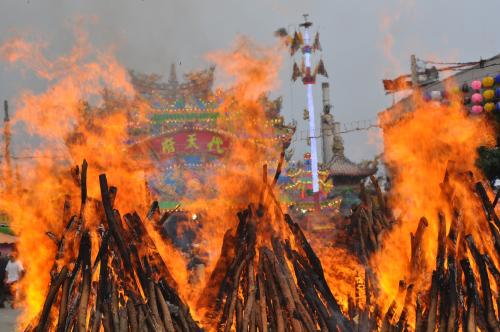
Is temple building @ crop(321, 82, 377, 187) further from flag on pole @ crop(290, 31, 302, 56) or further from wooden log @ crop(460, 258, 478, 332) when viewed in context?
wooden log @ crop(460, 258, 478, 332)

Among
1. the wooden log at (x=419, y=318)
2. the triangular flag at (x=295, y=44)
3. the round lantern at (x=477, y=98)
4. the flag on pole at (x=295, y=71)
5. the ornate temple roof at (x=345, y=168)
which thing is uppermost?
the triangular flag at (x=295, y=44)

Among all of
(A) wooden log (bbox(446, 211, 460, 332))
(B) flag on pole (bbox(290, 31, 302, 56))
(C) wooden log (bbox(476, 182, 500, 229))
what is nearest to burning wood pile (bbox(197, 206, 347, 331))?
(A) wooden log (bbox(446, 211, 460, 332))

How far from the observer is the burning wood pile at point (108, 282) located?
379 centimetres

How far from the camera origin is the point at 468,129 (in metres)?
Answer: 5.14

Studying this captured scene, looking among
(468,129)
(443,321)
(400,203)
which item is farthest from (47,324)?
(468,129)

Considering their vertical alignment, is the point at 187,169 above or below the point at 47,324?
above

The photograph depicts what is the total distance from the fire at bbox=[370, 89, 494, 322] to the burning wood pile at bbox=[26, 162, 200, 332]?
183 cm

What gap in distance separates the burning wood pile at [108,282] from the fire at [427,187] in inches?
72.1

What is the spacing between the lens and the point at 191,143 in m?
17.0

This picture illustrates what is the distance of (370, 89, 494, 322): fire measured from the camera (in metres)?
4.40

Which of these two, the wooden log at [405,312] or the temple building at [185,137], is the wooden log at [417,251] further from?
the temple building at [185,137]

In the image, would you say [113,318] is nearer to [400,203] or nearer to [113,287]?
[113,287]

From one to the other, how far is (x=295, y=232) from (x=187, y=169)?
12586 mm

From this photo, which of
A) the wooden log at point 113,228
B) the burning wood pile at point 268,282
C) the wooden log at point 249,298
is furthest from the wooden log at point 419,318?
the wooden log at point 113,228
